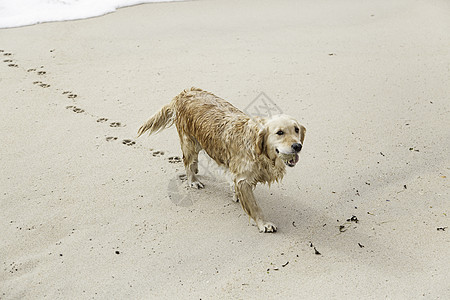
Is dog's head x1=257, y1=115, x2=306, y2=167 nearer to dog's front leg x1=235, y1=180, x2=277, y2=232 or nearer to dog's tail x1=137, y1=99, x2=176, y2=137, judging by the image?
dog's front leg x1=235, y1=180, x2=277, y2=232

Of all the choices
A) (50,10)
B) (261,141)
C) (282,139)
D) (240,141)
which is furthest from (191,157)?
(50,10)

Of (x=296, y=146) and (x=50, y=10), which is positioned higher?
(x=50, y=10)

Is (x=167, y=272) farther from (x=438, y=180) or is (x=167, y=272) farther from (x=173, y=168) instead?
(x=438, y=180)

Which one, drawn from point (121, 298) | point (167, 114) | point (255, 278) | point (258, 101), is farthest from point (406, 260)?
point (258, 101)

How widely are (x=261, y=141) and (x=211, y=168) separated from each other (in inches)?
47.3

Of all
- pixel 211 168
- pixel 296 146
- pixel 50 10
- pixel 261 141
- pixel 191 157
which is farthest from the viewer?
pixel 50 10

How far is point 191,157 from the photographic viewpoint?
4238mm

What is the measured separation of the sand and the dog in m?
0.33

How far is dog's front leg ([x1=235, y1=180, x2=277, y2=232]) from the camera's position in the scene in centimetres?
377

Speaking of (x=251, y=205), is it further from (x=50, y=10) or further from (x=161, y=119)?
(x=50, y=10)

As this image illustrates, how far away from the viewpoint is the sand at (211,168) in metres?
3.43

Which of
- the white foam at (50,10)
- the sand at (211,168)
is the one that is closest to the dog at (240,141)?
the sand at (211,168)

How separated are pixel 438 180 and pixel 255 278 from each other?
1.98 meters

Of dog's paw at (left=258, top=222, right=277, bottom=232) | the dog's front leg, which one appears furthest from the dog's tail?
dog's paw at (left=258, top=222, right=277, bottom=232)
